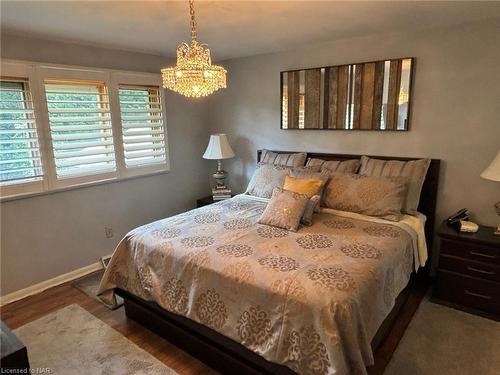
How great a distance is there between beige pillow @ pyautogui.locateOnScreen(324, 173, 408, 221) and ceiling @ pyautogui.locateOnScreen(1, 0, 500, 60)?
1301 mm

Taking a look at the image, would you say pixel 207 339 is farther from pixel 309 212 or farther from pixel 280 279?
pixel 309 212

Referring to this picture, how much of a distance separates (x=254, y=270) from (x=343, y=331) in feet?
1.86

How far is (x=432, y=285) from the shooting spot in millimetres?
2961

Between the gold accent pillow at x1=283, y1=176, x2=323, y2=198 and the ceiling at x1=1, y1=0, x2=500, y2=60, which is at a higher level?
the ceiling at x1=1, y1=0, x2=500, y2=60

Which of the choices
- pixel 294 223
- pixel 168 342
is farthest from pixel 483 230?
pixel 168 342

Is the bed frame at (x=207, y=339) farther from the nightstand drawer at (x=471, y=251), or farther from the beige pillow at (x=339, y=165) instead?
the beige pillow at (x=339, y=165)

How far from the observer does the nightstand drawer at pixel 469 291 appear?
244cm

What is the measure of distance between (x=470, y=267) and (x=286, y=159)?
197 cm

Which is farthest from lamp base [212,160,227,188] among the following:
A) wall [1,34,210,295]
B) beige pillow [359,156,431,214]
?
beige pillow [359,156,431,214]

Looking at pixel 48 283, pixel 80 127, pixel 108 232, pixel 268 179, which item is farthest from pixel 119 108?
pixel 48 283

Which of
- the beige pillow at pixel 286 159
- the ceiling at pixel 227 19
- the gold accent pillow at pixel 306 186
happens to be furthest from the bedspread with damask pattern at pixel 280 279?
the ceiling at pixel 227 19

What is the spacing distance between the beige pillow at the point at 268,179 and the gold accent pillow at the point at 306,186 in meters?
0.27

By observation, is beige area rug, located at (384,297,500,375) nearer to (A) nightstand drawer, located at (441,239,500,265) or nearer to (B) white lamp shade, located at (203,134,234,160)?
(A) nightstand drawer, located at (441,239,500,265)

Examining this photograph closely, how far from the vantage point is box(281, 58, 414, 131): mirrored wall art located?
9.80 ft
